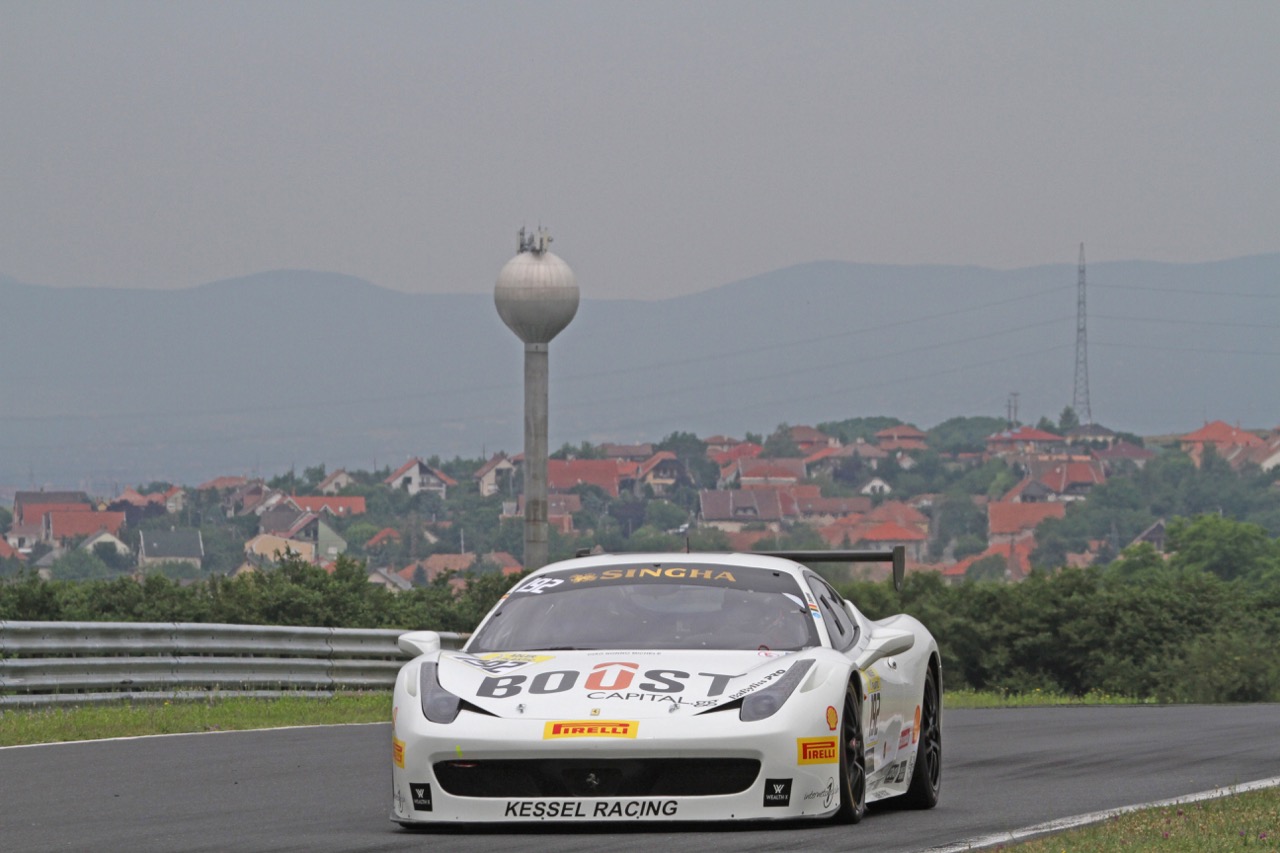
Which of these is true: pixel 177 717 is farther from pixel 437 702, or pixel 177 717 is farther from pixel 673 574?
pixel 437 702

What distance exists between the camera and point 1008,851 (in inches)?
306

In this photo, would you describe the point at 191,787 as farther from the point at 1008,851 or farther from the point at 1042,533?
the point at 1042,533

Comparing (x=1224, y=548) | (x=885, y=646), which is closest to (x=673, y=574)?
(x=885, y=646)

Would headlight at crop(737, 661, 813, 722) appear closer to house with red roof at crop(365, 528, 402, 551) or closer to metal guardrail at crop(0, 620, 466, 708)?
metal guardrail at crop(0, 620, 466, 708)

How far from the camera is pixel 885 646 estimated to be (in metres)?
9.16

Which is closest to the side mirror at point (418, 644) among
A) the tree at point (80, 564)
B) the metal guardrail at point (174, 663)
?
the metal guardrail at point (174, 663)

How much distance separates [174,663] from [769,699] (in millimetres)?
12385

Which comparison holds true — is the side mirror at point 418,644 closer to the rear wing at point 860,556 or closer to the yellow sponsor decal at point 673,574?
the yellow sponsor decal at point 673,574

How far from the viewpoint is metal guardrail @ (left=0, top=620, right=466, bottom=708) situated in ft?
58.7

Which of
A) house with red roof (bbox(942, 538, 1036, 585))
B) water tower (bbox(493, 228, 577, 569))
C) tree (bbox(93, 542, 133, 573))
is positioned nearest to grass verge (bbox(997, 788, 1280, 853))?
water tower (bbox(493, 228, 577, 569))

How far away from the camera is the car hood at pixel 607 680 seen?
812 cm

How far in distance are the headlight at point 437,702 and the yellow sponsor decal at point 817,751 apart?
1345 mm

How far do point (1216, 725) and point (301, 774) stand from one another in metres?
8.47

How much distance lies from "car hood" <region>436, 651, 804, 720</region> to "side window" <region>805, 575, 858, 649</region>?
0.64m
